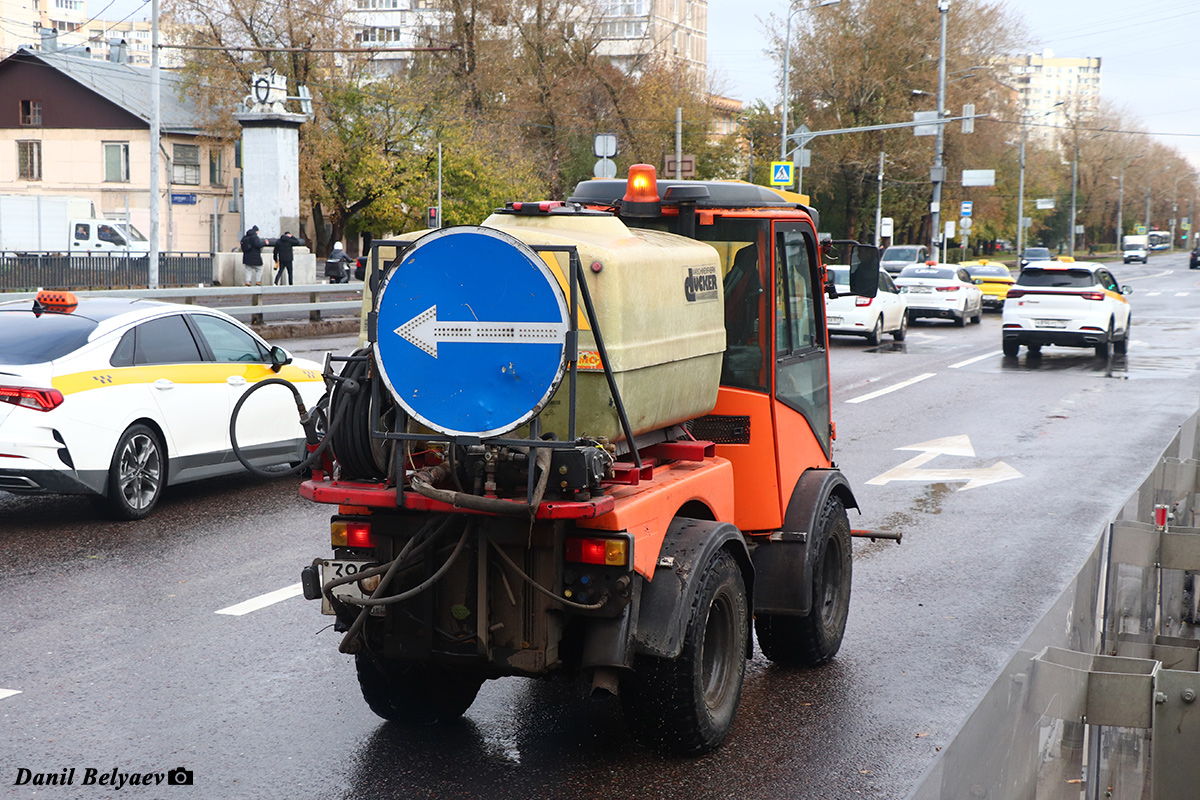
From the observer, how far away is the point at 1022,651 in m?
3.31

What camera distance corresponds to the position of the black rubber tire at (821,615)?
6066mm

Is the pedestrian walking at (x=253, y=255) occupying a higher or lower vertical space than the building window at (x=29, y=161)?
lower

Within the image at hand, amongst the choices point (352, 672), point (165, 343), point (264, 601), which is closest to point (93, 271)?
point (165, 343)

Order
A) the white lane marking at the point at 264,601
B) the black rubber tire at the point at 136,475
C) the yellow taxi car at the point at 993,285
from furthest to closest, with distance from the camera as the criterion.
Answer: the yellow taxi car at the point at 993,285 → the black rubber tire at the point at 136,475 → the white lane marking at the point at 264,601

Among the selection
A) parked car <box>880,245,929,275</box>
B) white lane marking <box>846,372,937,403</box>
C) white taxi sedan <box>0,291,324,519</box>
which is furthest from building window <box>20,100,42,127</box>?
white taxi sedan <box>0,291,324,519</box>

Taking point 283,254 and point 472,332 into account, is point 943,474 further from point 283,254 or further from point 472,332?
point 283,254

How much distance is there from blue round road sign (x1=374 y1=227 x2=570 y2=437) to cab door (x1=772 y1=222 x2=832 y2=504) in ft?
6.15

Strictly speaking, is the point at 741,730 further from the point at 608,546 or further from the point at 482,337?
the point at 482,337

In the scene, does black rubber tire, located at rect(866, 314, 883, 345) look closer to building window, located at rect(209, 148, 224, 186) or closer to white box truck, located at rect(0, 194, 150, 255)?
white box truck, located at rect(0, 194, 150, 255)

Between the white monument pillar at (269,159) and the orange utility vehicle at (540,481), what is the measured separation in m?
32.8

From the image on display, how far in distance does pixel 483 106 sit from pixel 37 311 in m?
→ 53.2

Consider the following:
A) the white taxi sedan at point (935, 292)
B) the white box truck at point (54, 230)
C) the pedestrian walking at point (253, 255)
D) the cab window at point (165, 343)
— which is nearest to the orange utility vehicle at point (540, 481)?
the cab window at point (165, 343)

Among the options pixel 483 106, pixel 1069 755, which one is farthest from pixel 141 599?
pixel 483 106

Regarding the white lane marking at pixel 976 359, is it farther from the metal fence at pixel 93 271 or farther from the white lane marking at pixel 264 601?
the metal fence at pixel 93 271
